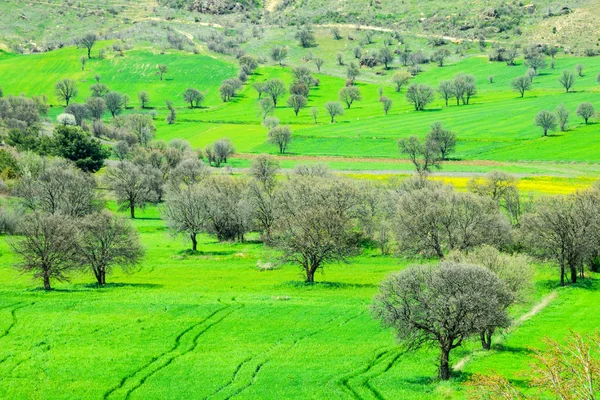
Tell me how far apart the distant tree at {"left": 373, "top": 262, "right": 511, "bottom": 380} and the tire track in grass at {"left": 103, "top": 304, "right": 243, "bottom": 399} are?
16.0 metres

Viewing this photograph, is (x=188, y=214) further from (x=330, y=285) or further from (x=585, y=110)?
(x=585, y=110)

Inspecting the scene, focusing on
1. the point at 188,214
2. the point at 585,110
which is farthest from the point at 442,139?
the point at 188,214

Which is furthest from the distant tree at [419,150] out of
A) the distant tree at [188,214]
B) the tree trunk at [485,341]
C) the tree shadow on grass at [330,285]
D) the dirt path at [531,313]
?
the tree trunk at [485,341]

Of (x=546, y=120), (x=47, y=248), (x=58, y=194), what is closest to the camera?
(x=47, y=248)

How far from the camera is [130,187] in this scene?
114562 millimetres

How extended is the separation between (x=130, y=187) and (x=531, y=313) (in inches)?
2965

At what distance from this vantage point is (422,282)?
158 ft

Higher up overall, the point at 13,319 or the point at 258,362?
the point at 13,319

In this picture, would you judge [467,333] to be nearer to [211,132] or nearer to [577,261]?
[577,261]

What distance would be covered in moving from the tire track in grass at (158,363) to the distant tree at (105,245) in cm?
1992

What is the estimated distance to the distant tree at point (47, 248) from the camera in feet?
229

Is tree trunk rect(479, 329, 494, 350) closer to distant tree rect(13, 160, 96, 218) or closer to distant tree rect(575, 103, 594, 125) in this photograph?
distant tree rect(13, 160, 96, 218)

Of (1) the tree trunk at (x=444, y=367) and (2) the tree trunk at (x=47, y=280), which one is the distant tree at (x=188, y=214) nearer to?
(2) the tree trunk at (x=47, y=280)

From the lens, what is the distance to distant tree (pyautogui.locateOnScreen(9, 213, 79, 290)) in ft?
229
